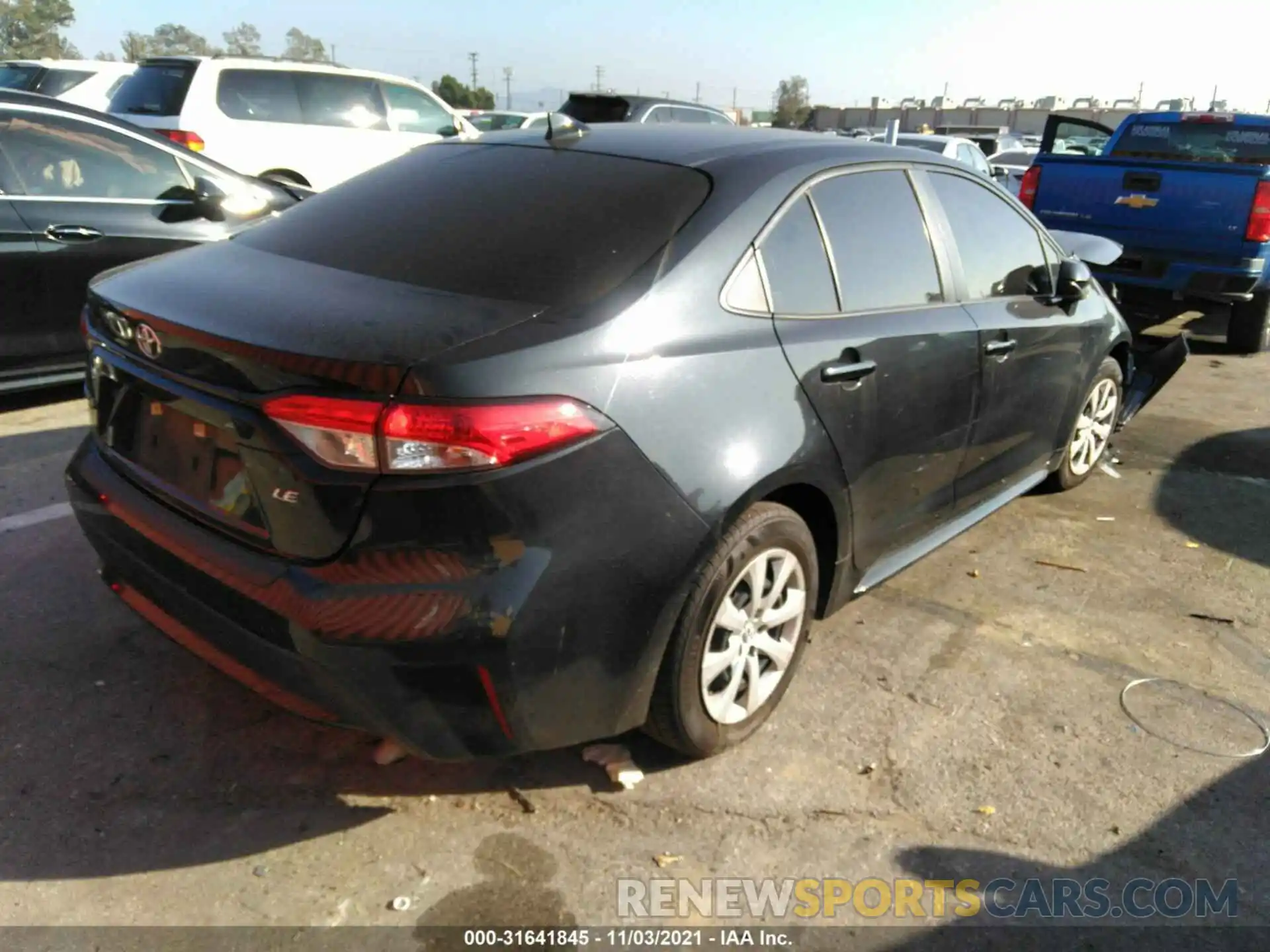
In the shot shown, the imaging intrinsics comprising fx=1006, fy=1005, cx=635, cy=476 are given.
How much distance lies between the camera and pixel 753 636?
112 inches

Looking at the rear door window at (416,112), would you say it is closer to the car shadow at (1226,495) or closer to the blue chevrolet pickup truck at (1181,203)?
the blue chevrolet pickup truck at (1181,203)

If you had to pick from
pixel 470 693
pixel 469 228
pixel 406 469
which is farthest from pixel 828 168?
pixel 470 693

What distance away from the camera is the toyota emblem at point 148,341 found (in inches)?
95.8

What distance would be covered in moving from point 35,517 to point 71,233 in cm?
194

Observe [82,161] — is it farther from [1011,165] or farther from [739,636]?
[1011,165]

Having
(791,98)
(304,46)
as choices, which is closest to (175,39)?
(304,46)

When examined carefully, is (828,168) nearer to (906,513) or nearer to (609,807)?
(906,513)

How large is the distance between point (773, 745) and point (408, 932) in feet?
3.93

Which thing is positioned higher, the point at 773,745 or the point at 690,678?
the point at 690,678

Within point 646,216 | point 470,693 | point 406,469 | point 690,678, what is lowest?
point 690,678

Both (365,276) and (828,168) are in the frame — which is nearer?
(365,276)

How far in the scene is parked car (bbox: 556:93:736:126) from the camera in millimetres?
11242

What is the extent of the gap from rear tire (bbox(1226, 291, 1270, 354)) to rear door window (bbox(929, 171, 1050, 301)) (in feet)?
17.5

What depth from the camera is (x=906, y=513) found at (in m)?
3.40
